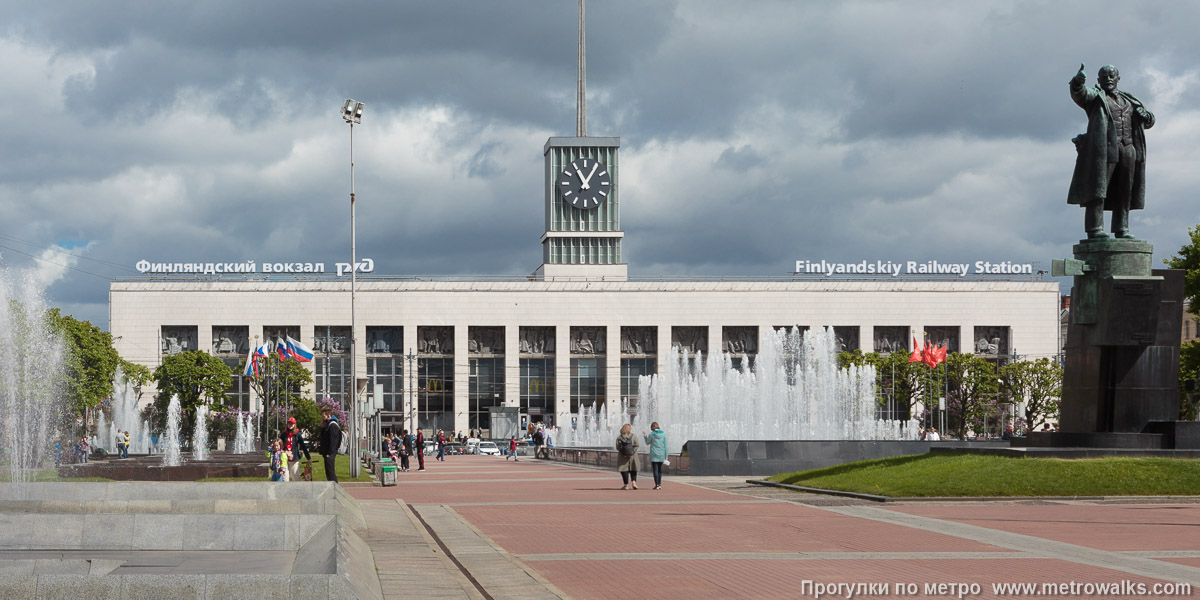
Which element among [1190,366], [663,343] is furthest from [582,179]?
[1190,366]

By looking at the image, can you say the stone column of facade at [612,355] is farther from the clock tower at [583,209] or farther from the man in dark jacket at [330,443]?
the man in dark jacket at [330,443]

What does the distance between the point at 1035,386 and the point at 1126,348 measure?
71162 mm

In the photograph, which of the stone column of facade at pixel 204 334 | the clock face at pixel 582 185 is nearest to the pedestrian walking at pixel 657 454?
the stone column of facade at pixel 204 334

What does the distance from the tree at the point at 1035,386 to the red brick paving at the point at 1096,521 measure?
72459 millimetres

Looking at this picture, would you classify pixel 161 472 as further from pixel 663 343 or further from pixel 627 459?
pixel 663 343

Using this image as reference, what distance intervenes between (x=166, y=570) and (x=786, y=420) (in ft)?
153

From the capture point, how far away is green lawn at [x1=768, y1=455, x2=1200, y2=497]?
78.3 ft

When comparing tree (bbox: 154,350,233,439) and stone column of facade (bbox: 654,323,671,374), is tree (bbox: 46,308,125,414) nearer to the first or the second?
tree (bbox: 154,350,233,439)

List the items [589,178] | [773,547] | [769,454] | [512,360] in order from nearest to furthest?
[773,547] → [769,454] → [512,360] → [589,178]

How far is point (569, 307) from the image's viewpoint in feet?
379

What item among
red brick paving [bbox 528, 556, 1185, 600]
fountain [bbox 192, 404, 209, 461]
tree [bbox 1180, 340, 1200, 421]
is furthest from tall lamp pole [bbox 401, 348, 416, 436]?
red brick paving [bbox 528, 556, 1185, 600]

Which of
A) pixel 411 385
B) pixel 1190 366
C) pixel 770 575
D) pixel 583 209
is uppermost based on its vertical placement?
pixel 583 209

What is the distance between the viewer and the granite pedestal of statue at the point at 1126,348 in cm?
2562

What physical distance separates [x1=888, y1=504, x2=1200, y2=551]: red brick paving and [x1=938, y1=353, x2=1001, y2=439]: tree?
71.1m
